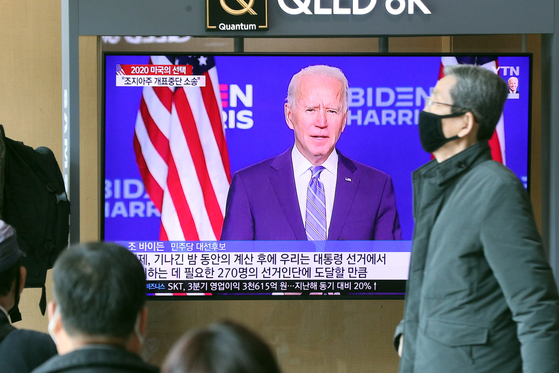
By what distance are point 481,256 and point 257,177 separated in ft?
6.15

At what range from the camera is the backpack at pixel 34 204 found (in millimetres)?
3238

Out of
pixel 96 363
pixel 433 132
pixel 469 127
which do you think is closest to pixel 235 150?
pixel 433 132

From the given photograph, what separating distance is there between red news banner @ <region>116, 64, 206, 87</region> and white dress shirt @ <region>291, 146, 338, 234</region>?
2.30 ft

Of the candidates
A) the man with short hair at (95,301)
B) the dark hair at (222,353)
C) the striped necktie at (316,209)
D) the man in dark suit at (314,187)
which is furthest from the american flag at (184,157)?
the dark hair at (222,353)

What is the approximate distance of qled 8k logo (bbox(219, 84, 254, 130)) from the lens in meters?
3.47

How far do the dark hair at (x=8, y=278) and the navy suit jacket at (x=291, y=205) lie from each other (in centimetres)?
161

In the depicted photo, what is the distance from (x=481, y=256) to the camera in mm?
1793

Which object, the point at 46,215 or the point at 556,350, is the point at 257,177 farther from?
the point at 556,350

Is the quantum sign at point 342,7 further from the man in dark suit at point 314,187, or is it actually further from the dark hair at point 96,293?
the dark hair at point 96,293

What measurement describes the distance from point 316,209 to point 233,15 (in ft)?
3.90

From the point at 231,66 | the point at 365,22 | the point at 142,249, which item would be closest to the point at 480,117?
the point at 365,22

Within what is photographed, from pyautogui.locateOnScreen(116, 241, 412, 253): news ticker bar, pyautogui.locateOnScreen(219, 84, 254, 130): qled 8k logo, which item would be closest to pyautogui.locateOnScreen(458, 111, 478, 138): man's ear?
pyautogui.locateOnScreen(116, 241, 412, 253): news ticker bar

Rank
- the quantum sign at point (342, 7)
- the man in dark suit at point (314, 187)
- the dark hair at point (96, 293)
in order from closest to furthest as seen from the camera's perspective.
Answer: the dark hair at point (96, 293)
the quantum sign at point (342, 7)
the man in dark suit at point (314, 187)

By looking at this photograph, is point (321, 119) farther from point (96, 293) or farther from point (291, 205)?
point (96, 293)
